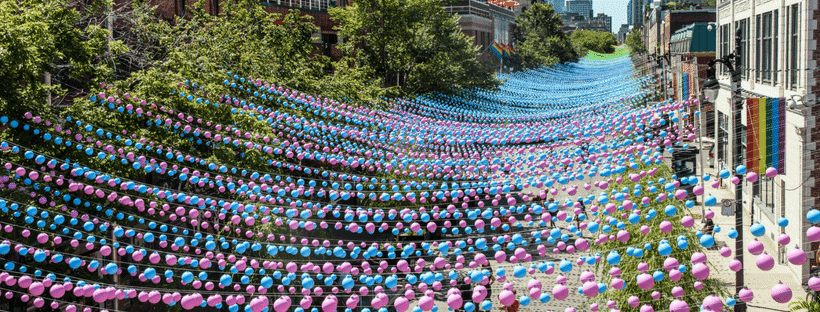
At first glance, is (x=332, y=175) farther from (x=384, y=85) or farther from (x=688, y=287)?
Result: (x=384, y=85)

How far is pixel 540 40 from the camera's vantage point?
91.4m

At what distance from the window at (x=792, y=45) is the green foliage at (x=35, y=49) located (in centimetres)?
1550

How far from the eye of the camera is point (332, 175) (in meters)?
15.8

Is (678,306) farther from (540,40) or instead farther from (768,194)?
(540,40)

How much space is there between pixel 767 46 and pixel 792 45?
3.31 m

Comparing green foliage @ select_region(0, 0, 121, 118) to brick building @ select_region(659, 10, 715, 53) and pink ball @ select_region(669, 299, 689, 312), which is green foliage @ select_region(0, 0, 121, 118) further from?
brick building @ select_region(659, 10, 715, 53)

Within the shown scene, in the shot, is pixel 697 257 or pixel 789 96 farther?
pixel 789 96

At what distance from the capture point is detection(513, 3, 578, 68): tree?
77.0 meters

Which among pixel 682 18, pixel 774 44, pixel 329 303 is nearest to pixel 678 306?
pixel 329 303

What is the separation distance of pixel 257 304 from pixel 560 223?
18.0 meters

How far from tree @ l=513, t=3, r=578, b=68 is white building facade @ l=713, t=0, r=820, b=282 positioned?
5236 centimetres

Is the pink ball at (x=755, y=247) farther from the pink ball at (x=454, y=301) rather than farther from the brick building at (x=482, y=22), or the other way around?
the brick building at (x=482, y=22)

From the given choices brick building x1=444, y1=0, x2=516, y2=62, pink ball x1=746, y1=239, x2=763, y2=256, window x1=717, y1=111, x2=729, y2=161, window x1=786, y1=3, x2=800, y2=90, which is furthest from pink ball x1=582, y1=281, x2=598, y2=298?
brick building x1=444, y1=0, x2=516, y2=62

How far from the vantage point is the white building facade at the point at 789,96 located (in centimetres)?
1580
